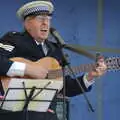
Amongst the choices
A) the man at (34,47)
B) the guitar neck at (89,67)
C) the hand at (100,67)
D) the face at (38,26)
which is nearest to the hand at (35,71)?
the man at (34,47)

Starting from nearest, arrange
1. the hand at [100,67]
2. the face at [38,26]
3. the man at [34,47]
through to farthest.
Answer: the hand at [100,67], the man at [34,47], the face at [38,26]

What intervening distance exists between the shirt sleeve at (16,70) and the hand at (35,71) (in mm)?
33

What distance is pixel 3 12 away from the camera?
6332 millimetres

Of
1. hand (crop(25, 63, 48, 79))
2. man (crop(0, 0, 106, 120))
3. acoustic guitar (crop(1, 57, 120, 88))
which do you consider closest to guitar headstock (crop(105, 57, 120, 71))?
acoustic guitar (crop(1, 57, 120, 88))

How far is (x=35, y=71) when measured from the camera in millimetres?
4109

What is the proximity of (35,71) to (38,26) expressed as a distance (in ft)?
1.31

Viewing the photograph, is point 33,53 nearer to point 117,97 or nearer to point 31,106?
point 31,106

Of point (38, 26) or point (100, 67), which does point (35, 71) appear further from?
point (100, 67)

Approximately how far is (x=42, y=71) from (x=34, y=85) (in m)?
0.33

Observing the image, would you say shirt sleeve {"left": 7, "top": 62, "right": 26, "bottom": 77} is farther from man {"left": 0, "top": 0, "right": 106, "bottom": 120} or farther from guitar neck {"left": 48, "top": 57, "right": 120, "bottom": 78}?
guitar neck {"left": 48, "top": 57, "right": 120, "bottom": 78}

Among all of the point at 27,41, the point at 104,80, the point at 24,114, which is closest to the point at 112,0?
the point at 104,80

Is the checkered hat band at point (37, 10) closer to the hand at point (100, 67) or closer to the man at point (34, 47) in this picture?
the man at point (34, 47)

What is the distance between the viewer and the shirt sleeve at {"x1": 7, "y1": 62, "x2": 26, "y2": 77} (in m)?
4.09

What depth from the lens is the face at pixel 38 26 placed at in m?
4.25
